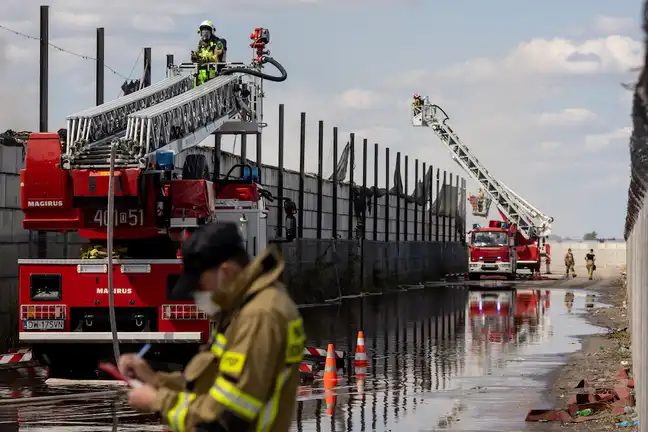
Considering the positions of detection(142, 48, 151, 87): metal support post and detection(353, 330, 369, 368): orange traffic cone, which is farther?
detection(142, 48, 151, 87): metal support post

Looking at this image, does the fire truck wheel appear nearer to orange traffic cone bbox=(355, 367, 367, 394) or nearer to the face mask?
orange traffic cone bbox=(355, 367, 367, 394)

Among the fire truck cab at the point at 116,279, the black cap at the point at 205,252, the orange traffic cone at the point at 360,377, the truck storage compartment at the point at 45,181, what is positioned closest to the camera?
the black cap at the point at 205,252

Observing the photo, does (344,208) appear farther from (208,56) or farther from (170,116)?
(170,116)

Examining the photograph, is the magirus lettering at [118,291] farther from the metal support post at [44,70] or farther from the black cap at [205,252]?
the black cap at [205,252]

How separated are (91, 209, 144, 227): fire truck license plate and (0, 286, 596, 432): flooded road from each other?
204 centimetres

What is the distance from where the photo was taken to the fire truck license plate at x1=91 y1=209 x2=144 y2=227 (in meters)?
16.2

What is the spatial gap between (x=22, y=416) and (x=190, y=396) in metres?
9.54

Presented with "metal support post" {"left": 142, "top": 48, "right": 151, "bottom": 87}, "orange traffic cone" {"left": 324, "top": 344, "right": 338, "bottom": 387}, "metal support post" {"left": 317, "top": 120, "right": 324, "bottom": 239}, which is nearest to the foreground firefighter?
"orange traffic cone" {"left": 324, "top": 344, "right": 338, "bottom": 387}

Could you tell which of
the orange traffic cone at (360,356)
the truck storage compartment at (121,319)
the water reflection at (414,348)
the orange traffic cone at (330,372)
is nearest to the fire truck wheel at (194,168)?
the truck storage compartment at (121,319)

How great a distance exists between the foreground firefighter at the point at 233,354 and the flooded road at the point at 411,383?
829cm

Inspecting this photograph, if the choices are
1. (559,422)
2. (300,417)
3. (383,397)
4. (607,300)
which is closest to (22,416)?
(300,417)

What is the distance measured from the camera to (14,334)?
20984mm

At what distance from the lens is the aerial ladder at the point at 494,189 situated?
214 feet

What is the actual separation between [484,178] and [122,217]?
5197 cm
